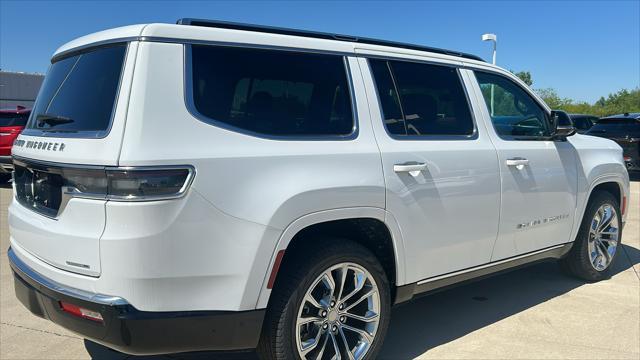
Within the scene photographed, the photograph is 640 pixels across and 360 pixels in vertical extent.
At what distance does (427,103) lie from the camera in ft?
11.7

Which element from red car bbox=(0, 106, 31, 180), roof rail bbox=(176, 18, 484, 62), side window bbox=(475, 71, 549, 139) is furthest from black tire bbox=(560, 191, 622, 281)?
red car bbox=(0, 106, 31, 180)

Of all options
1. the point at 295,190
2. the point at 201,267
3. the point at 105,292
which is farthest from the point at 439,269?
the point at 105,292

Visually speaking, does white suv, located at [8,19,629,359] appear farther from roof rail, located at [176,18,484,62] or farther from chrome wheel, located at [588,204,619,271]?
chrome wheel, located at [588,204,619,271]

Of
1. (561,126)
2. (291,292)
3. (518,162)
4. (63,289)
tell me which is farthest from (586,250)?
(63,289)

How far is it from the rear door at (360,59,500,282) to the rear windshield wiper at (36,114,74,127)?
5.44ft

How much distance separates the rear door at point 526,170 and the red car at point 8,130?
936cm

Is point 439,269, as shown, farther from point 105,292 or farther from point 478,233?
point 105,292

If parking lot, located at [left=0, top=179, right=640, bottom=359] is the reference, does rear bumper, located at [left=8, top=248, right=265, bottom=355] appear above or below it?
above

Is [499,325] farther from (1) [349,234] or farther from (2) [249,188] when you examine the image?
(2) [249,188]

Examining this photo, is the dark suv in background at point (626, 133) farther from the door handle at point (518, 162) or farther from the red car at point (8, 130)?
the red car at point (8, 130)

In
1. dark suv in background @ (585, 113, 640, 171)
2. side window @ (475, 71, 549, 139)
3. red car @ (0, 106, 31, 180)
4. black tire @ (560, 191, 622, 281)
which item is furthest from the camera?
dark suv in background @ (585, 113, 640, 171)

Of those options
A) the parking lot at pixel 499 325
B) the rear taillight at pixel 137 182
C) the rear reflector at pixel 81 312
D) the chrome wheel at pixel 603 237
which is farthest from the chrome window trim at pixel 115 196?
the chrome wheel at pixel 603 237

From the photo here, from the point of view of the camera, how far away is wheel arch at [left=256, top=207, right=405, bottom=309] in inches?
104

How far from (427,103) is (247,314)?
1851 mm
